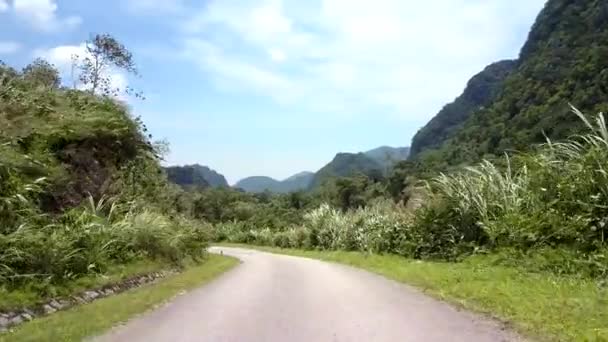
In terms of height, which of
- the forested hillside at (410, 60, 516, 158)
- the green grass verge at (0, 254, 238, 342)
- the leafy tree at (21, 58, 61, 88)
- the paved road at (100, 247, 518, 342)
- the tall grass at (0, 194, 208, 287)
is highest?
the forested hillside at (410, 60, 516, 158)

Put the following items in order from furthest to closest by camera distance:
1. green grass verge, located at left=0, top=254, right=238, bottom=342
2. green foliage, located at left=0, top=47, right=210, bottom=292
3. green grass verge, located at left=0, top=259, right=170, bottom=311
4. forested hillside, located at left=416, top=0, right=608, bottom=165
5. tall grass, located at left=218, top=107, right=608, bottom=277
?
forested hillside, located at left=416, top=0, right=608, bottom=165
tall grass, located at left=218, top=107, right=608, bottom=277
green foliage, located at left=0, top=47, right=210, bottom=292
green grass verge, located at left=0, top=259, right=170, bottom=311
green grass verge, located at left=0, top=254, right=238, bottom=342

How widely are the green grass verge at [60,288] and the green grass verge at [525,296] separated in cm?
743

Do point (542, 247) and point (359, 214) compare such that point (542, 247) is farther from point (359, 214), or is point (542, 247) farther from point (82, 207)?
point (359, 214)

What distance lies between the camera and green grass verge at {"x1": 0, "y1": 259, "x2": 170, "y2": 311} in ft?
32.4

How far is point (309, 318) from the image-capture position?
398 inches

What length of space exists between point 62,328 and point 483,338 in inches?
240

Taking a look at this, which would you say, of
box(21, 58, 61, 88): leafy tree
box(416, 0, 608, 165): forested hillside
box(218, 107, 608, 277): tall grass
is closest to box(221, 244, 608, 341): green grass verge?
box(218, 107, 608, 277): tall grass

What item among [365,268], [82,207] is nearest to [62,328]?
[82,207]

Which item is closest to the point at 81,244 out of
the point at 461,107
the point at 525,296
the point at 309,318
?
the point at 309,318

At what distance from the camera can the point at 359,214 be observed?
3581 cm

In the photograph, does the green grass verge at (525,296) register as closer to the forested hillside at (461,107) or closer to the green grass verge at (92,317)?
the green grass verge at (92,317)

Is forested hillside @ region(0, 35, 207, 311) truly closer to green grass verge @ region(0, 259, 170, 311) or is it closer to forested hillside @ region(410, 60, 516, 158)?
green grass verge @ region(0, 259, 170, 311)

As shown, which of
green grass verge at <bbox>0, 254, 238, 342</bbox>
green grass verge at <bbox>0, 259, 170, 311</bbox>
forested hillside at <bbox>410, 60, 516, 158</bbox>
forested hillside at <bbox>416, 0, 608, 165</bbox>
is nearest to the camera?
green grass verge at <bbox>0, 254, 238, 342</bbox>

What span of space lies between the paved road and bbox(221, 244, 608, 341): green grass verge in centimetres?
48
